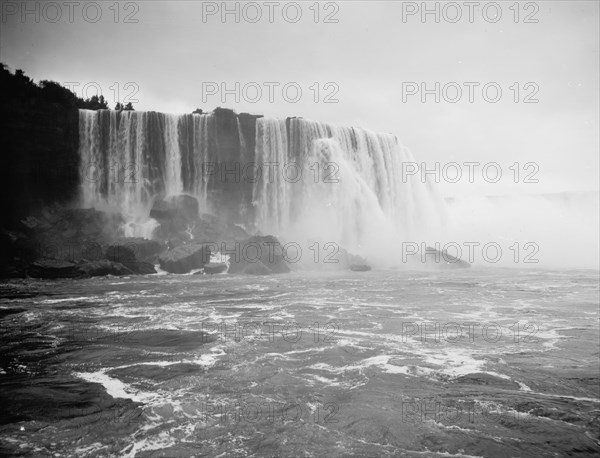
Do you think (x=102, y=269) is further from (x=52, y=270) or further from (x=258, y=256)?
(x=258, y=256)

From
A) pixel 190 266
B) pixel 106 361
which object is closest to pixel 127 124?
pixel 190 266

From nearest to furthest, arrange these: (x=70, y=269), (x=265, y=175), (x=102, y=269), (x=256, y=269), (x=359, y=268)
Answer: (x=70, y=269), (x=102, y=269), (x=256, y=269), (x=359, y=268), (x=265, y=175)

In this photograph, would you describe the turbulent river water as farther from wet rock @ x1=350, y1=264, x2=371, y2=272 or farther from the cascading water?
the cascading water

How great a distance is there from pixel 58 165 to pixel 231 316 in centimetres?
2849

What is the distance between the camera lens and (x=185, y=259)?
26.7 m

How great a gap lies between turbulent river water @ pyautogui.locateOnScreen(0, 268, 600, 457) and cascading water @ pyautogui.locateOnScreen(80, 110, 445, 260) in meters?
21.0

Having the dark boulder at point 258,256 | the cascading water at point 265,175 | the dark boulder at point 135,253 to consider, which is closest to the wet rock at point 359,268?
the dark boulder at point 258,256

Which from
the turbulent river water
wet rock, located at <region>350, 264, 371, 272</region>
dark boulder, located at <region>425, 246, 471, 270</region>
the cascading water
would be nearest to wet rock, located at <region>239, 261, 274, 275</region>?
wet rock, located at <region>350, 264, 371, 272</region>

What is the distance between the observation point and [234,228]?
35750mm

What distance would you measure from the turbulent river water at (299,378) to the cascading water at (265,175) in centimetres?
2101

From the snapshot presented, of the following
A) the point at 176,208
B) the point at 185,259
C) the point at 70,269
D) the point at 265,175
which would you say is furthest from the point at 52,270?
the point at 265,175

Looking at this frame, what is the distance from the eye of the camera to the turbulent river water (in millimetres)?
5285

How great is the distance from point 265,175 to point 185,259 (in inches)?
593

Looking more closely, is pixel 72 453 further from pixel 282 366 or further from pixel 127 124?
pixel 127 124
